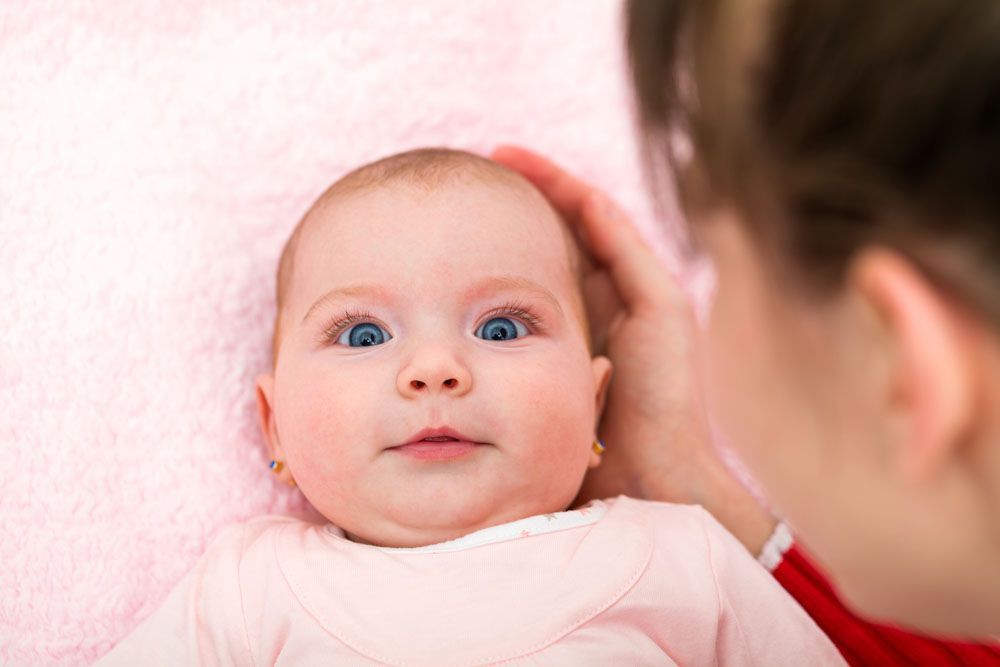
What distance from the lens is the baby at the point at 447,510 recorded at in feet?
3.92

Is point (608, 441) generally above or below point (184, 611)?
above

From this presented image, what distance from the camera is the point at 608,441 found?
156 centimetres

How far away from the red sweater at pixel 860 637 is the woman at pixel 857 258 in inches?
18.6

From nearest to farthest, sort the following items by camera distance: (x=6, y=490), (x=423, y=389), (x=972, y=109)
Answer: (x=972, y=109) → (x=423, y=389) → (x=6, y=490)

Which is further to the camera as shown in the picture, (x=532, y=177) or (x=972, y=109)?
(x=532, y=177)

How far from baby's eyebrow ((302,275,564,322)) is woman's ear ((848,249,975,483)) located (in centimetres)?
68

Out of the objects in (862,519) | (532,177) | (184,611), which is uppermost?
(532,177)

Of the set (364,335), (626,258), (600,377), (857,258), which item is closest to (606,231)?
(626,258)

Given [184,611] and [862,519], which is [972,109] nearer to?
[862,519]

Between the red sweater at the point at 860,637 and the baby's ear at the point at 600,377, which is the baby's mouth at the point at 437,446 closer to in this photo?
the baby's ear at the point at 600,377

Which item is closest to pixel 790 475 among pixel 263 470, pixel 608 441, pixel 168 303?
pixel 608 441

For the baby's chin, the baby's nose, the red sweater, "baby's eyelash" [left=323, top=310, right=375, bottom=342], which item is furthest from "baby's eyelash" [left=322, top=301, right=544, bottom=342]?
the red sweater

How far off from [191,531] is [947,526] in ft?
3.36

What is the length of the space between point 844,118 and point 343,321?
82cm
